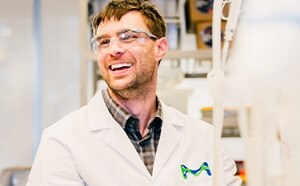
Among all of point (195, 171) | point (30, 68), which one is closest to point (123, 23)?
point (195, 171)

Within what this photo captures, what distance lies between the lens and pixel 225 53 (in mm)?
558

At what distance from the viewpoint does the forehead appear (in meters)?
1.27

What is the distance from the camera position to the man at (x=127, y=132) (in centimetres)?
123

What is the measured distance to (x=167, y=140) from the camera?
137 cm

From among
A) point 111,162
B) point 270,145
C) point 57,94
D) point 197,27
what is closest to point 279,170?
point 270,145

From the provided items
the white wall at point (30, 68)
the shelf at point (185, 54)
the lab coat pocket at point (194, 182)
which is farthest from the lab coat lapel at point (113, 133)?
the white wall at point (30, 68)

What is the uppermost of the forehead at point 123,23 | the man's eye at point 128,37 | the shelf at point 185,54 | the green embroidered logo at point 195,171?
the forehead at point 123,23

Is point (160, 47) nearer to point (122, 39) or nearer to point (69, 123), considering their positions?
point (122, 39)

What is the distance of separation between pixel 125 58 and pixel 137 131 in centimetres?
25

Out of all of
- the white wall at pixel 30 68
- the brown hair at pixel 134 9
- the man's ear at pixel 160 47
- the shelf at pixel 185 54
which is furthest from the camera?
the white wall at pixel 30 68

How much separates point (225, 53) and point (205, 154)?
84 centimetres

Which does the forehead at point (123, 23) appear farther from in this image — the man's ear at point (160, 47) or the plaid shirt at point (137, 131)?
the plaid shirt at point (137, 131)

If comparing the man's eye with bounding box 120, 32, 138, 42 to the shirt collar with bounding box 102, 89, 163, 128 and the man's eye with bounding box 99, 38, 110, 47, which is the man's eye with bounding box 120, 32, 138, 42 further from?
the shirt collar with bounding box 102, 89, 163, 128

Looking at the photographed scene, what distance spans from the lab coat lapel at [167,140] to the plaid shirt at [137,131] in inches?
1.2
